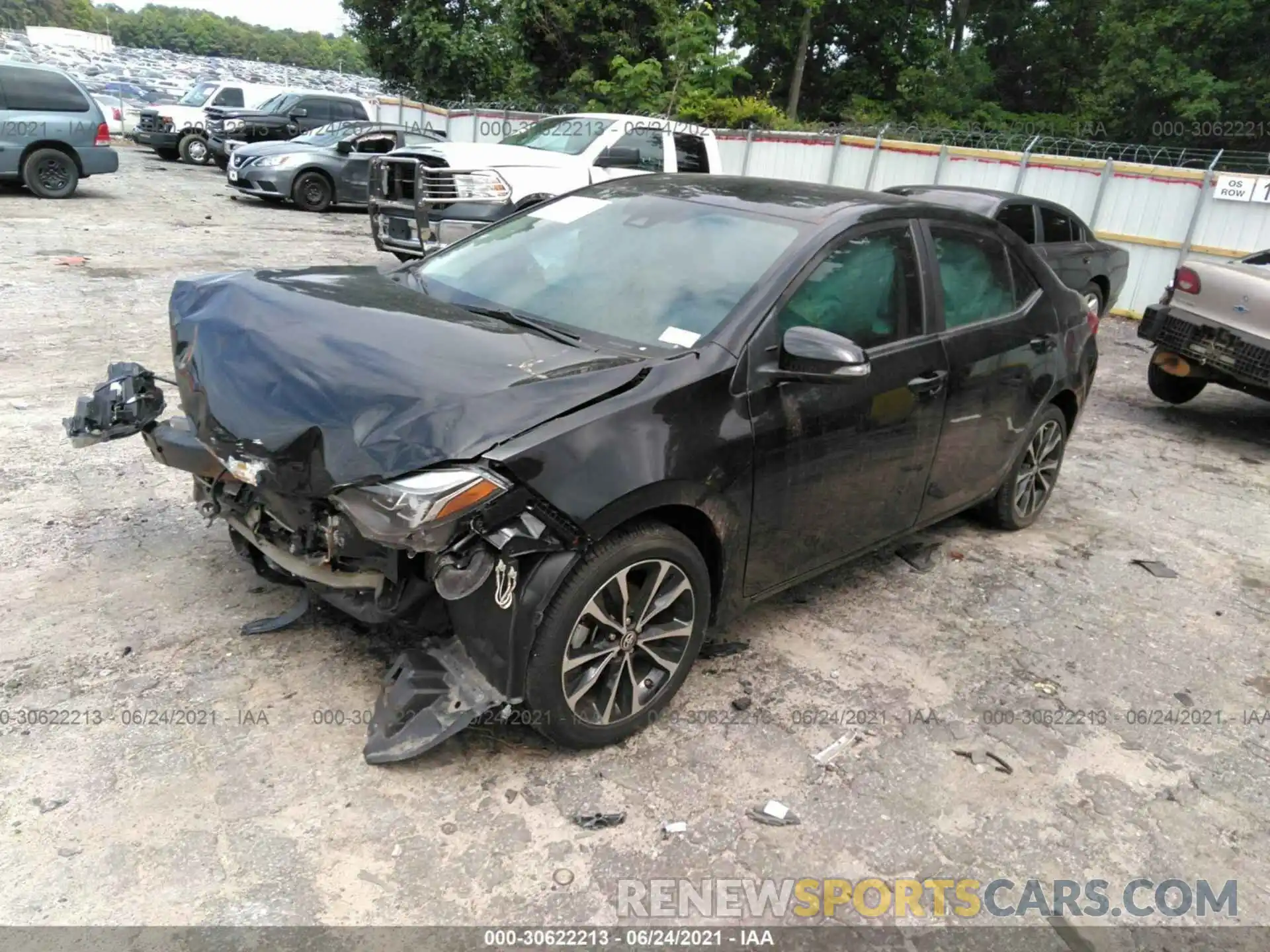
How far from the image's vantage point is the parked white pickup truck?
9.85 metres

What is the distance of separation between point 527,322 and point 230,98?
23596 mm

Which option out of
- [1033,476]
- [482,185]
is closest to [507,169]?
[482,185]

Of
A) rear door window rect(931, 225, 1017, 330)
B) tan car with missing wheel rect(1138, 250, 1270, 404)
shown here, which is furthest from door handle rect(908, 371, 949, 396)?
tan car with missing wheel rect(1138, 250, 1270, 404)

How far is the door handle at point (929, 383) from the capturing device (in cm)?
382

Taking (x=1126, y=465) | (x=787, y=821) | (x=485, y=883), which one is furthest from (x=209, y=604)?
(x=1126, y=465)

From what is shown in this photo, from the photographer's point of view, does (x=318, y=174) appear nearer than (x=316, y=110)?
Yes

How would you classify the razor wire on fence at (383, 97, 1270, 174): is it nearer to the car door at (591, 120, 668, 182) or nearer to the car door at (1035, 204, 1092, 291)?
the car door at (1035, 204, 1092, 291)

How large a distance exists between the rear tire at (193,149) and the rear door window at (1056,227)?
19243 mm

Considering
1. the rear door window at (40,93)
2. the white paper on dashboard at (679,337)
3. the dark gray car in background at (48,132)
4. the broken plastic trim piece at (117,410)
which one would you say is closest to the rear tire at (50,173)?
the dark gray car in background at (48,132)

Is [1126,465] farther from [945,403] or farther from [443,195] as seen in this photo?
[443,195]

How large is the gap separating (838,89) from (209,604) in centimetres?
3594

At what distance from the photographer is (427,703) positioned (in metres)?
2.84

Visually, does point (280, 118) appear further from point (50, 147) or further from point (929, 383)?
point (929, 383)

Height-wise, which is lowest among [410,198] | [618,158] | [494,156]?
[410,198]
